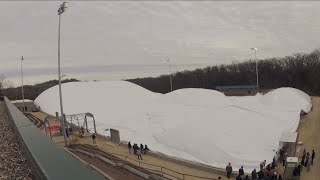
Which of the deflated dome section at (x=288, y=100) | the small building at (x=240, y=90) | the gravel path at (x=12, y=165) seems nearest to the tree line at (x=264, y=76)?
the small building at (x=240, y=90)

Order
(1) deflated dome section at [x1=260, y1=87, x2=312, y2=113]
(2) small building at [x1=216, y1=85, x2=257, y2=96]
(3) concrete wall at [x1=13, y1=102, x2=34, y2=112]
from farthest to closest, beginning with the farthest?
(2) small building at [x1=216, y1=85, x2=257, y2=96]
(3) concrete wall at [x1=13, y1=102, x2=34, y2=112]
(1) deflated dome section at [x1=260, y1=87, x2=312, y2=113]

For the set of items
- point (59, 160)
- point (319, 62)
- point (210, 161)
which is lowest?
point (210, 161)

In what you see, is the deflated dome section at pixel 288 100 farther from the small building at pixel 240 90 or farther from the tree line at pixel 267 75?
the tree line at pixel 267 75

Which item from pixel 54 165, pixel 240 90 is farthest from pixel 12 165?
pixel 240 90

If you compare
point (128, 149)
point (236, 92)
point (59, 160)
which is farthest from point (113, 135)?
point (236, 92)

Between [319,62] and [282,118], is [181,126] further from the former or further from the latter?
[319,62]

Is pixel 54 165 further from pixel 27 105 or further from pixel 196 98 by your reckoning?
pixel 27 105

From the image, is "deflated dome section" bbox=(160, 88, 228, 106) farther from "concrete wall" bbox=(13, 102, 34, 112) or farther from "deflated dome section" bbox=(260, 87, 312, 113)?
"concrete wall" bbox=(13, 102, 34, 112)

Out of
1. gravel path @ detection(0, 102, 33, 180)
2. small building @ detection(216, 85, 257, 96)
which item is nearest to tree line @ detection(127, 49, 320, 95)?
small building @ detection(216, 85, 257, 96)
